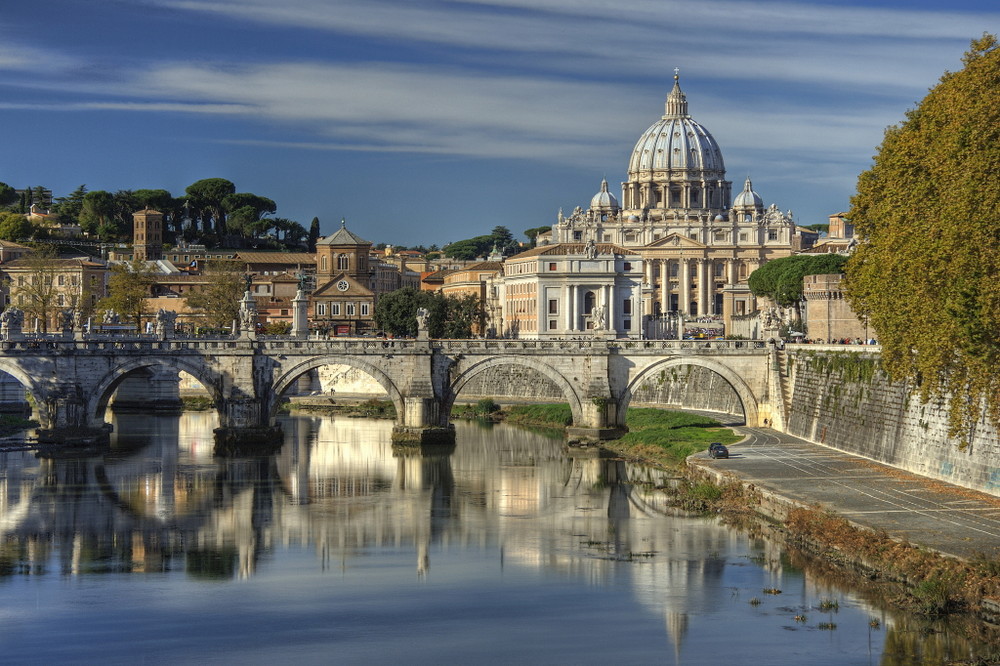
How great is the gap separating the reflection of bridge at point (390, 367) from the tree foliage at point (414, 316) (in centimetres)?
3905

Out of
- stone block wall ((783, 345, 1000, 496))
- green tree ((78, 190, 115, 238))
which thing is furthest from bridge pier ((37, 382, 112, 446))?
green tree ((78, 190, 115, 238))

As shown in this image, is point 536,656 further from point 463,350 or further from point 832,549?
point 463,350

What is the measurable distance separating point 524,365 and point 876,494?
26759 millimetres

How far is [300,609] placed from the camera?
35.0m

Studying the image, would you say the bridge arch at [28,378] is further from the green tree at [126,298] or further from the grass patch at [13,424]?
the green tree at [126,298]

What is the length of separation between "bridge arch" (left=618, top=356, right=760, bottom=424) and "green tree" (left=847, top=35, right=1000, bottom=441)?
1907cm

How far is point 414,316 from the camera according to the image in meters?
107

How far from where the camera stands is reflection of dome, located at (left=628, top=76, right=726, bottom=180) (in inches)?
7402

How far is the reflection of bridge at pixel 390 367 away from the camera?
65062 millimetres

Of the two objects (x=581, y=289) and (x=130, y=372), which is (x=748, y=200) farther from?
(x=130, y=372)

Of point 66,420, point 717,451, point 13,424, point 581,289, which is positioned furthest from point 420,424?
point 581,289

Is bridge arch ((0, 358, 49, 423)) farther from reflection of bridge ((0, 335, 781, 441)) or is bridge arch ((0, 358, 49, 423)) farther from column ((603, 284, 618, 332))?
column ((603, 284, 618, 332))

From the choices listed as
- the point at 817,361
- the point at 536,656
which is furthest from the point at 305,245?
the point at 536,656

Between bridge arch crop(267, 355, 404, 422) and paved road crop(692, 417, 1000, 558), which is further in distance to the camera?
bridge arch crop(267, 355, 404, 422)
